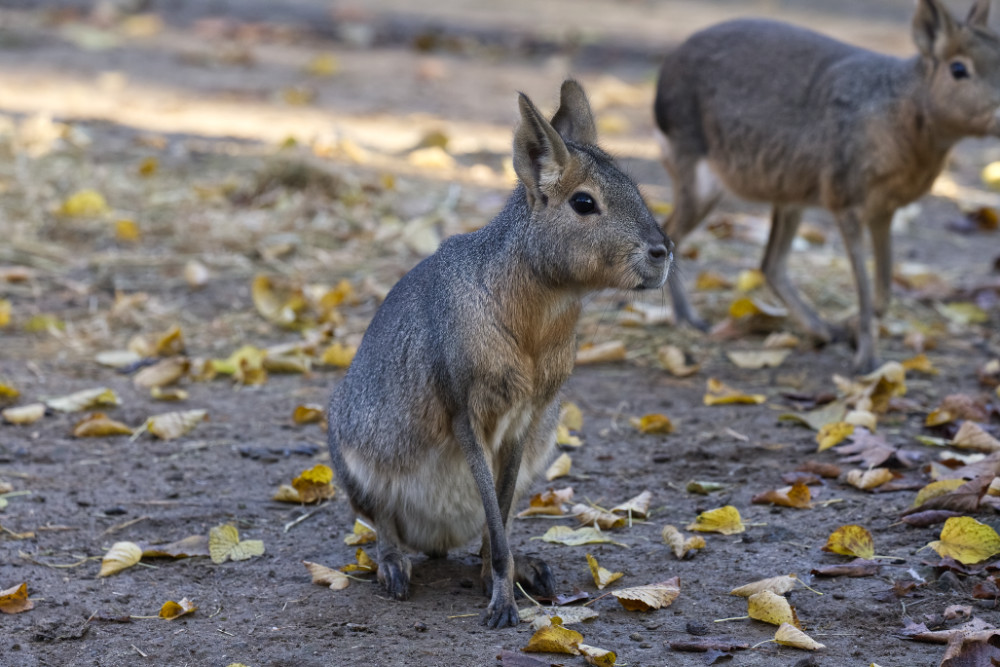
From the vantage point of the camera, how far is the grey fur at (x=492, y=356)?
93.2 inches

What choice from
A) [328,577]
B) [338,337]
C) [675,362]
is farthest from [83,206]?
[328,577]

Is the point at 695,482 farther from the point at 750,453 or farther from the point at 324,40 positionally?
the point at 324,40

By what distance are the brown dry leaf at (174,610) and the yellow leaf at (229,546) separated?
0.96 feet

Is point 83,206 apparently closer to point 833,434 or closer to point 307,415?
point 307,415

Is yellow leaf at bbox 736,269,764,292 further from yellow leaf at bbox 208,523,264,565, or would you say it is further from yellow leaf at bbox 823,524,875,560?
yellow leaf at bbox 208,523,264,565

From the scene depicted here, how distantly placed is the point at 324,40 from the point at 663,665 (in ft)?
25.9

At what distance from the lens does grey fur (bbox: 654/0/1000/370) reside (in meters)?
4.10

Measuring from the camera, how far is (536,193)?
2.40m

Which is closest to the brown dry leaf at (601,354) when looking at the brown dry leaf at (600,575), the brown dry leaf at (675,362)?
the brown dry leaf at (675,362)

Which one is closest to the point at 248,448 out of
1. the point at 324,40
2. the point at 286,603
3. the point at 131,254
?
the point at 286,603

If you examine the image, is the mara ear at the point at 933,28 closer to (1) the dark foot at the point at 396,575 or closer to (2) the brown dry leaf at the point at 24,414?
(1) the dark foot at the point at 396,575

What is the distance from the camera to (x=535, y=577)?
2631 millimetres

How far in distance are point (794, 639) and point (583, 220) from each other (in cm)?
88

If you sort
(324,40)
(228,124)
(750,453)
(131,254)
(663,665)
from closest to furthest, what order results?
1. (663,665)
2. (750,453)
3. (131,254)
4. (228,124)
5. (324,40)
